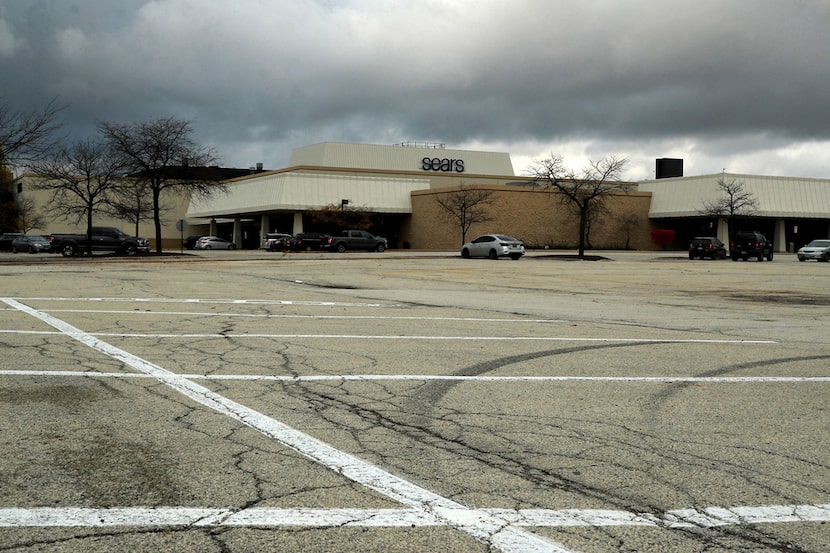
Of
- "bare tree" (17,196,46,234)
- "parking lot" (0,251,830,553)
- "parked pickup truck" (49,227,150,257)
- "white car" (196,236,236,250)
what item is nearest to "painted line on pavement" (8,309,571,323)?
"parking lot" (0,251,830,553)

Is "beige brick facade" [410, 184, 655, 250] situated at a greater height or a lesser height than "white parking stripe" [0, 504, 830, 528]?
greater

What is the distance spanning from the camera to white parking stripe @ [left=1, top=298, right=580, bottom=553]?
4.02 m

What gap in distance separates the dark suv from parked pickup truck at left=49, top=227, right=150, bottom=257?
37.1 metres

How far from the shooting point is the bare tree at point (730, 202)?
70.9 m

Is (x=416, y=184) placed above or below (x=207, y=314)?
above

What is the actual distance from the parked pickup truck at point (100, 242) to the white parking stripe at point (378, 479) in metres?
44.0

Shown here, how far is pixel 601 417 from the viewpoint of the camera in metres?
6.79

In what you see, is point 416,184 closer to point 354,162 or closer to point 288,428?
point 354,162

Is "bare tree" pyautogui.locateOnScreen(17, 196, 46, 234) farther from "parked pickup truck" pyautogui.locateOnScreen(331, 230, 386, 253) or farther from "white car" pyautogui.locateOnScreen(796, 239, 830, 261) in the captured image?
"white car" pyautogui.locateOnScreen(796, 239, 830, 261)

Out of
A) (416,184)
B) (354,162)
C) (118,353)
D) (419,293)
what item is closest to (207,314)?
(118,353)

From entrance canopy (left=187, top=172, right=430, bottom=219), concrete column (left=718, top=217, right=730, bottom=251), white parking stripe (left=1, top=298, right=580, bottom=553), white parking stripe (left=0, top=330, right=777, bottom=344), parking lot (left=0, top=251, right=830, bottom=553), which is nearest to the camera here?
white parking stripe (left=1, top=298, right=580, bottom=553)

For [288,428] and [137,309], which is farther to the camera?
[137,309]

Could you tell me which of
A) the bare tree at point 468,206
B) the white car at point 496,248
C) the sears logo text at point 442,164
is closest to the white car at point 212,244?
the bare tree at point 468,206

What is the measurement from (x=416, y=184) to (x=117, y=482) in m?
77.3
